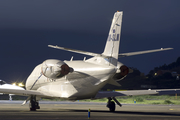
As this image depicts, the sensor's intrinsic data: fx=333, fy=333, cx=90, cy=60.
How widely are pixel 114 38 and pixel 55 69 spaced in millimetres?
5249

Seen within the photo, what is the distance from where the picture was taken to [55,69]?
1036 inches

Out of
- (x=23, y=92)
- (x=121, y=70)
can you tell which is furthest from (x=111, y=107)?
(x=23, y=92)

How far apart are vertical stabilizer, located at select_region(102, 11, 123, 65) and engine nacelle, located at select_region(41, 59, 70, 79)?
3.41 metres

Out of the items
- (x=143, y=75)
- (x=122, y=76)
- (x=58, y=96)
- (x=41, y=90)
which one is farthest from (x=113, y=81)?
(x=143, y=75)

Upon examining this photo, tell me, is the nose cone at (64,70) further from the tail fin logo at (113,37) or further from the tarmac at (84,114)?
the tail fin logo at (113,37)

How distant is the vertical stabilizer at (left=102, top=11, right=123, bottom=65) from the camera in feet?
84.3

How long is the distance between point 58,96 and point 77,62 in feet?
10.9

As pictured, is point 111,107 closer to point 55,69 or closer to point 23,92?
point 55,69

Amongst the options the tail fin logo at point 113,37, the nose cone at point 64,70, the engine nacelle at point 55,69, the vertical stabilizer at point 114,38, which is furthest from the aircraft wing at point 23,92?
the tail fin logo at point 113,37

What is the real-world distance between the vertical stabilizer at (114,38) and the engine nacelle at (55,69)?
3.41m

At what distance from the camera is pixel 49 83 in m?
30.4

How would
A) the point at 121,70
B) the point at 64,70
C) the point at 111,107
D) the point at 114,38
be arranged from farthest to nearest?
the point at 111,107 < the point at 64,70 < the point at 114,38 < the point at 121,70

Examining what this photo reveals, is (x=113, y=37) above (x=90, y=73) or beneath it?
above

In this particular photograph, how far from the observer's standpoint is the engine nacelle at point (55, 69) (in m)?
26.1
